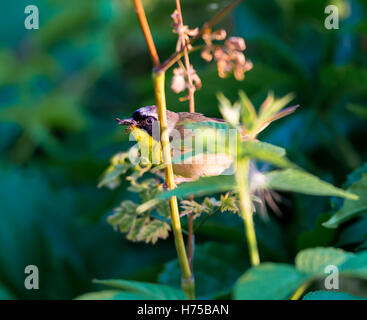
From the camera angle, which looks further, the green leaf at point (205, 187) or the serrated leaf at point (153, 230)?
the serrated leaf at point (153, 230)

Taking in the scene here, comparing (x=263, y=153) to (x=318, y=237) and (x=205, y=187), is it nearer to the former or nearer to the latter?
(x=205, y=187)

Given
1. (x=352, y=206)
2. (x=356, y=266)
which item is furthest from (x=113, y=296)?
(x=352, y=206)

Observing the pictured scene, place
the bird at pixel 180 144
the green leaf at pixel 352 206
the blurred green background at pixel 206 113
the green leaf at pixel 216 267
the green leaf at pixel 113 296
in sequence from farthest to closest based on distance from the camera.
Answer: the blurred green background at pixel 206 113 < the green leaf at pixel 216 267 < the green leaf at pixel 352 206 < the bird at pixel 180 144 < the green leaf at pixel 113 296

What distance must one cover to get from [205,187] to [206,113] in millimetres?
907

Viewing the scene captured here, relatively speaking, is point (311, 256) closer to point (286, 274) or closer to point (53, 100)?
point (286, 274)

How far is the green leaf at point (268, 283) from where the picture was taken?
49cm

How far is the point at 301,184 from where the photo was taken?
528 millimetres

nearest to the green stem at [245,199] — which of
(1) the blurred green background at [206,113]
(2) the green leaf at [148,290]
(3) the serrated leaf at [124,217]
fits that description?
(2) the green leaf at [148,290]

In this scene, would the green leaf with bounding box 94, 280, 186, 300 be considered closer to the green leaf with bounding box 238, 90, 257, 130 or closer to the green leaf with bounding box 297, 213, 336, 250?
the green leaf with bounding box 238, 90, 257, 130

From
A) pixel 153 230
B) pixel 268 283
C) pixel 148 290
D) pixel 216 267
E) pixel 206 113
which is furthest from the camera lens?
pixel 206 113

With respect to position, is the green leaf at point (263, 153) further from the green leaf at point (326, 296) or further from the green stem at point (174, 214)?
the green leaf at point (326, 296)

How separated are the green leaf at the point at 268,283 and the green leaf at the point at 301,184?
81 millimetres

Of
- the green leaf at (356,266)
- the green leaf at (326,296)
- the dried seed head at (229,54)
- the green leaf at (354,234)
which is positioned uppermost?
the dried seed head at (229,54)
